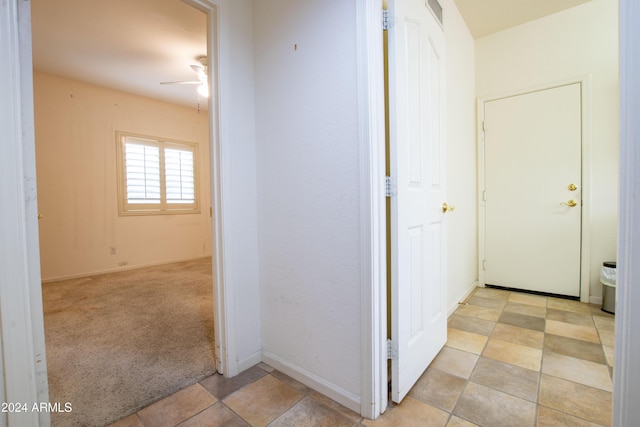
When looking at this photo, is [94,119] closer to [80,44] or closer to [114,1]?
[80,44]

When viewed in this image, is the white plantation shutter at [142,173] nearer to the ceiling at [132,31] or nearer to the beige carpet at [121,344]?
the ceiling at [132,31]

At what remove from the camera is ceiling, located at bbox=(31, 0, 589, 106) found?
248 centimetres

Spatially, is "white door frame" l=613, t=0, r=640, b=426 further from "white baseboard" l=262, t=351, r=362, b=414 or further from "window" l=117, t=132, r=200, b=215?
"window" l=117, t=132, r=200, b=215

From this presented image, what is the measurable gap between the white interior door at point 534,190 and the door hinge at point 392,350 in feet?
8.00

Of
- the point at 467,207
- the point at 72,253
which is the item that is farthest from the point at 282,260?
the point at 72,253

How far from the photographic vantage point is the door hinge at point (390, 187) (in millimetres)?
1344

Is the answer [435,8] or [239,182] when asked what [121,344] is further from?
[435,8]

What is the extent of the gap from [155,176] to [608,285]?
234 inches

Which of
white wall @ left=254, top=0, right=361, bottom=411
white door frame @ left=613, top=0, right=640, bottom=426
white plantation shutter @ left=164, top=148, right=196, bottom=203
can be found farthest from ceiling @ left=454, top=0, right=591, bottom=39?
white plantation shutter @ left=164, top=148, right=196, bottom=203

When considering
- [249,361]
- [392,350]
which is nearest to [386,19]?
Answer: [392,350]

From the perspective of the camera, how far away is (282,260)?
168cm

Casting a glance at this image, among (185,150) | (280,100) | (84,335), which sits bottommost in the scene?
(84,335)

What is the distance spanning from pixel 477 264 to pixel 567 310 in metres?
0.90

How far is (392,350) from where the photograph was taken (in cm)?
138
